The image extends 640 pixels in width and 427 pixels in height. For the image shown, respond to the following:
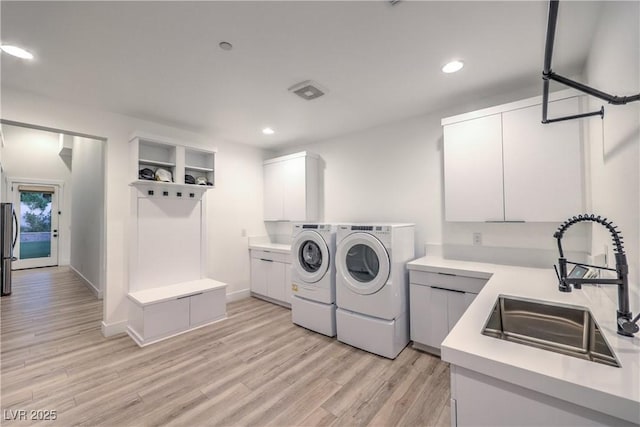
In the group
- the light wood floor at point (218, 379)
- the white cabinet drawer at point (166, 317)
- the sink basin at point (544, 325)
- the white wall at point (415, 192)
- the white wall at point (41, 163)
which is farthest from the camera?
the white wall at point (41, 163)

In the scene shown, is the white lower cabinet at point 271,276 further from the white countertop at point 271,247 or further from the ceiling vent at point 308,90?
the ceiling vent at point 308,90

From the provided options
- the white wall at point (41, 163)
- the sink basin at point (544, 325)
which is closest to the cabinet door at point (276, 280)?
the sink basin at point (544, 325)

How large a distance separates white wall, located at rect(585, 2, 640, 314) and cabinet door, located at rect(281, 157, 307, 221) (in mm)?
2960

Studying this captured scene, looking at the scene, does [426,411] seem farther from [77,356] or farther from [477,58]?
[77,356]

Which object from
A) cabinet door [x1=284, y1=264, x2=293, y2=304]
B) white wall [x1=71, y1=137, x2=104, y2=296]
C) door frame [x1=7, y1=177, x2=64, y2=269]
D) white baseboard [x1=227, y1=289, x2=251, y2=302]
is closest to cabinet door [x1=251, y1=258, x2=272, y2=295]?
white baseboard [x1=227, y1=289, x2=251, y2=302]

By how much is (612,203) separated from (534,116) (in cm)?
96

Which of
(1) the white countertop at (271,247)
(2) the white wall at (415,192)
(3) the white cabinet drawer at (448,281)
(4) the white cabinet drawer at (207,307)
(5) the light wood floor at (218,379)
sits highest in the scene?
(2) the white wall at (415,192)

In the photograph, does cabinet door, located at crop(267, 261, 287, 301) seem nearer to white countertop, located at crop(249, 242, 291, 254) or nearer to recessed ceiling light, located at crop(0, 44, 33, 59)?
white countertop, located at crop(249, 242, 291, 254)

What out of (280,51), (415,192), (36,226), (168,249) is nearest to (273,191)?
(168,249)

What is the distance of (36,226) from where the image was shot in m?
6.79

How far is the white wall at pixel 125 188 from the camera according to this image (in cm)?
255

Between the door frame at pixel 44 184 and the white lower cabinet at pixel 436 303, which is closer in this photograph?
the white lower cabinet at pixel 436 303

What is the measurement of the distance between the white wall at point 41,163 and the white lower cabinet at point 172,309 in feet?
20.4

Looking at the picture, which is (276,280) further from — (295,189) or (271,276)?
(295,189)
